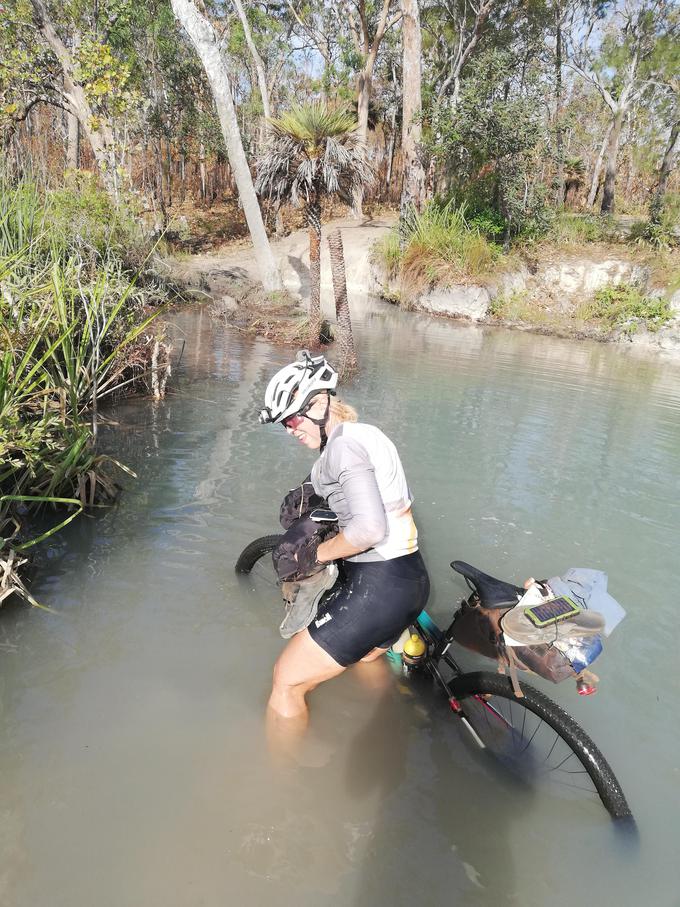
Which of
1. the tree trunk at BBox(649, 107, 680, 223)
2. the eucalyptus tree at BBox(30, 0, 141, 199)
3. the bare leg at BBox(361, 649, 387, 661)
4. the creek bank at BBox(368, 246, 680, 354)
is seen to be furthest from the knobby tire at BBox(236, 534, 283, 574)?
the tree trunk at BBox(649, 107, 680, 223)

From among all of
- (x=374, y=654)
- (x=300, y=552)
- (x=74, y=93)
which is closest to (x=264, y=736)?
(x=374, y=654)

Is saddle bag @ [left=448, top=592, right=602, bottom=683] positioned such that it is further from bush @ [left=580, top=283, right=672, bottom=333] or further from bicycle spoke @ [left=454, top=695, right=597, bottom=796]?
bush @ [left=580, top=283, right=672, bottom=333]

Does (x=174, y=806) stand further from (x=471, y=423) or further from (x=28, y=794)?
(x=471, y=423)

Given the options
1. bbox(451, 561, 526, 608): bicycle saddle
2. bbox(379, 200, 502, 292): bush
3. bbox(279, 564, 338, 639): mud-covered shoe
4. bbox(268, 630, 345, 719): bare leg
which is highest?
bbox(379, 200, 502, 292): bush

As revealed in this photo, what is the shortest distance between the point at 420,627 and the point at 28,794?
210cm

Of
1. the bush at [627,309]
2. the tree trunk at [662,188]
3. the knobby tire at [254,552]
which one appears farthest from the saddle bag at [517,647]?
the tree trunk at [662,188]

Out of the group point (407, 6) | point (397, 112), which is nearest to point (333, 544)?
point (407, 6)

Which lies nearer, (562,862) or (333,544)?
(562,862)

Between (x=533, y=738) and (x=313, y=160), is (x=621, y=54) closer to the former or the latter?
(x=313, y=160)

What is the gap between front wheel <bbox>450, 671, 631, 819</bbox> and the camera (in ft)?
7.76

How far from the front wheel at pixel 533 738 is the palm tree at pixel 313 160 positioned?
420 inches

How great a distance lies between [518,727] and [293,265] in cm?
2298

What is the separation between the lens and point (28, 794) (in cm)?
244

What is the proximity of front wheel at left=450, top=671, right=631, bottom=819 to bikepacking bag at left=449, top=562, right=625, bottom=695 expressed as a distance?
0.58 feet
